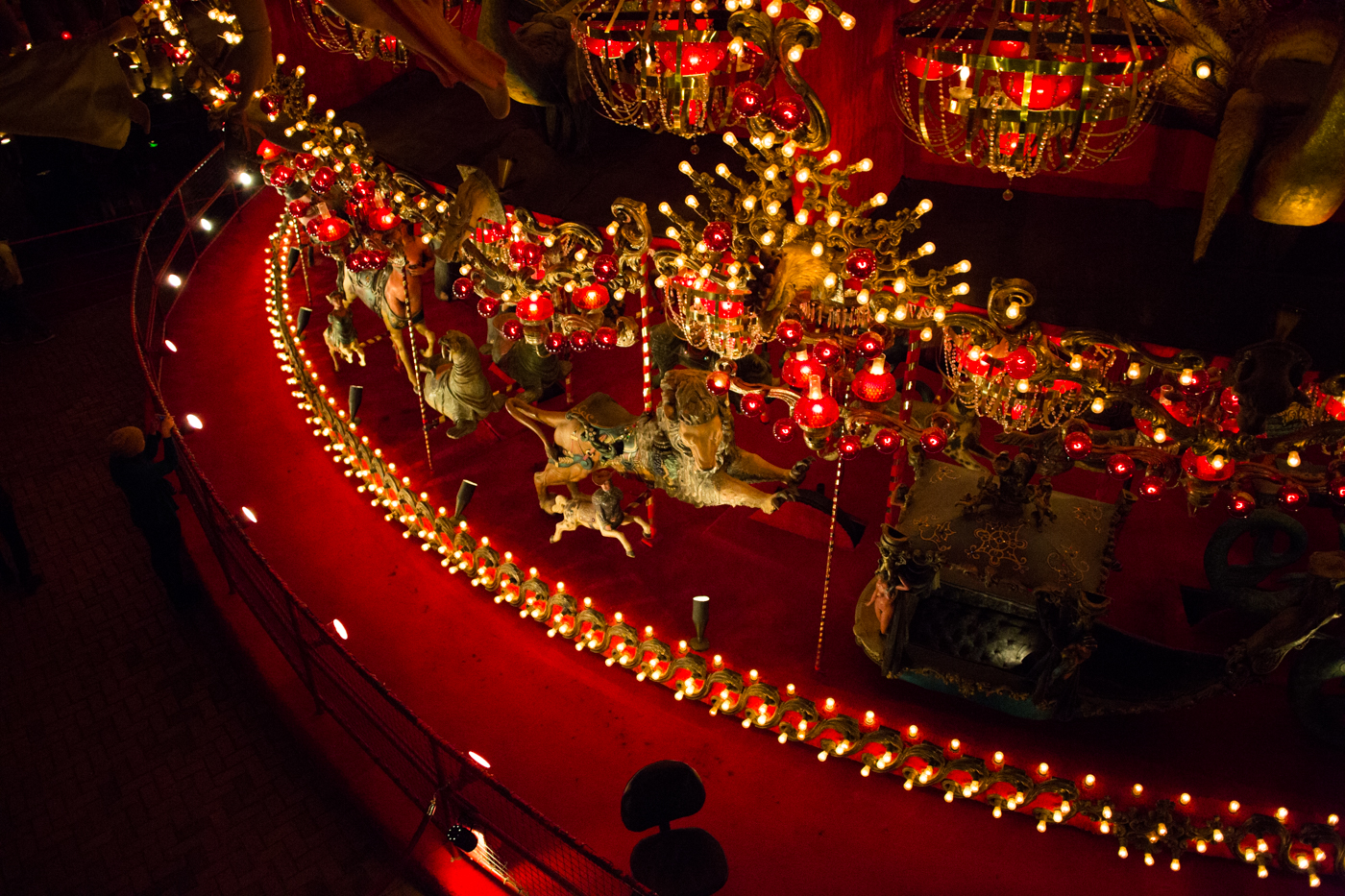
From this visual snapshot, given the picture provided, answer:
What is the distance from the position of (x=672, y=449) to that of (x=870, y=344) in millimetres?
1245

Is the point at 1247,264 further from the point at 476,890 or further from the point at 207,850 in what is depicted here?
the point at 207,850

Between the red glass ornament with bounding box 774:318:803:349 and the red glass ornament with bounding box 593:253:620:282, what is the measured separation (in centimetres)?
119

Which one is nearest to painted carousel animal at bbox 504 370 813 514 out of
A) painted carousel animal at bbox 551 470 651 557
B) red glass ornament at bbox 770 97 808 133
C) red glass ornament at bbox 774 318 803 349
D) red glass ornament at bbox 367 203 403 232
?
painted carousel animal at bbox 551 470 651 557

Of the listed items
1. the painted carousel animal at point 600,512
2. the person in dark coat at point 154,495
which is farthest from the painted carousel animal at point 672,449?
the person in dark coat at point 154,495

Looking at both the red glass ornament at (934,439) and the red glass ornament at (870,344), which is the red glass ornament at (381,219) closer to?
the red glass ornament at (870,344)

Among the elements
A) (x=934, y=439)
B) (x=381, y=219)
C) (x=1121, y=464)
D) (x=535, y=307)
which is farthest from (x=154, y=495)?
(x=1121, y=464)

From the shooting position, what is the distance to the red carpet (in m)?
4.17

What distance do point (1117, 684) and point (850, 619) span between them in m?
1.39

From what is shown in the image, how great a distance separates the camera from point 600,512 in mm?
5367

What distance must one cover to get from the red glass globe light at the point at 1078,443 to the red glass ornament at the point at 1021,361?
354 mm

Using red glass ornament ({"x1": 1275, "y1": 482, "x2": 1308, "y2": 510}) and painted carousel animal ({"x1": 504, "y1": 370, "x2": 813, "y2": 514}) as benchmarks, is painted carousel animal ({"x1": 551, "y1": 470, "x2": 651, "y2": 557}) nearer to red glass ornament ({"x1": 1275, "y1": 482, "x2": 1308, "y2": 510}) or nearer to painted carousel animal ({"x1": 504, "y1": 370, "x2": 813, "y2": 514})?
painted carousel animal ({"x1": 504, "y1": 370, "x2": 813, "y2": 514})

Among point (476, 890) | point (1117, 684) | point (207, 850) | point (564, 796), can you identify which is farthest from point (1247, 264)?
point (207, 850)

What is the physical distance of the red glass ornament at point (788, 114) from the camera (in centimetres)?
424

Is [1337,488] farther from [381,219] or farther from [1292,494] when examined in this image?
[381,219]
